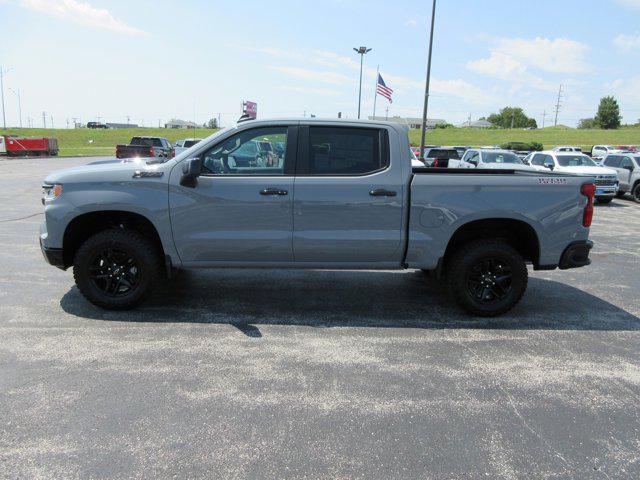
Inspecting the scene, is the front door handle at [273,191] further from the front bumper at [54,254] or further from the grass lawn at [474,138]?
the grass lawn at [474,138]

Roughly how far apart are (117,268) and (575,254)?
472 cm

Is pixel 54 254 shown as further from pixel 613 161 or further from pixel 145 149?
pixel 613 161

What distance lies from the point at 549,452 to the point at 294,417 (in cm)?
157

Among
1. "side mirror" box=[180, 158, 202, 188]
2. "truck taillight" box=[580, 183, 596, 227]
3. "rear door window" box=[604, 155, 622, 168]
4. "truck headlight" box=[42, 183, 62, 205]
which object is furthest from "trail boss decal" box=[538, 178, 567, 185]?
"rear door window" box=[604, 155, 622, 168]

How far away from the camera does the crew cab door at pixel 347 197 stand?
484cm

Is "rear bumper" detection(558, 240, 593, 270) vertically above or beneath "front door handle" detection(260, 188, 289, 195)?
beneath

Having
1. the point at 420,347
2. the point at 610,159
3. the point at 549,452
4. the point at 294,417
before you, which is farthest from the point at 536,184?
the point at 610,159

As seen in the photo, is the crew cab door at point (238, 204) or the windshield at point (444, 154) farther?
the windshield at point (444, 154)

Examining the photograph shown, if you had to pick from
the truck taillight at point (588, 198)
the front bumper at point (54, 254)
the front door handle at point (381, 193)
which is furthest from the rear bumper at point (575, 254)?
the front bumper at point (54, 254)

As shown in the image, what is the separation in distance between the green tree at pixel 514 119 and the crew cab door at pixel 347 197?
159m

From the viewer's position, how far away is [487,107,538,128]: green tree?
154125mm

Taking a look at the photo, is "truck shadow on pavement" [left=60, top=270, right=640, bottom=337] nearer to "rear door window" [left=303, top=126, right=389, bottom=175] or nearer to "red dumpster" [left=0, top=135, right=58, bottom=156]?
"rear door window" [left=303, top=126, right=389, bottom=175]

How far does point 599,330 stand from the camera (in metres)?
4.95

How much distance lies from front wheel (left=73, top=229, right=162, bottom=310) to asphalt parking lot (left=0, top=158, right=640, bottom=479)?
195 millimetres
